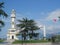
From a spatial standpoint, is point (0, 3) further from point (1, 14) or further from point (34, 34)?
point (34, 34)

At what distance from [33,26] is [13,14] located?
22.1 meters

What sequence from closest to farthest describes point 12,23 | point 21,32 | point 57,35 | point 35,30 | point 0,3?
point 0,3, point 57,35, point 21,32, point 35,30, point 12,23

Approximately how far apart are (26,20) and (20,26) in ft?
8.28

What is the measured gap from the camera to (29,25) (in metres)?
61.6

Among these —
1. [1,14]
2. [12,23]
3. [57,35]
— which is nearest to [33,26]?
[57,35]

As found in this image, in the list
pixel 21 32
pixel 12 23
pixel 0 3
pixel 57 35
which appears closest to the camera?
pixel 0 3

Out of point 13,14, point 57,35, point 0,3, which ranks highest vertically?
point 13,14

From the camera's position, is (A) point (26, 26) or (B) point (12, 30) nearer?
(A) point (26, 26)

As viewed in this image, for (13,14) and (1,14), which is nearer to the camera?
(1,14)

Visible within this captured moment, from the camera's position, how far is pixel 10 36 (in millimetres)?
82312

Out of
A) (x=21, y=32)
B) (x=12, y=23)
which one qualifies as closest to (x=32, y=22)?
(x=21, y=32)

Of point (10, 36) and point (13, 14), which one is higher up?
point (13, 14)

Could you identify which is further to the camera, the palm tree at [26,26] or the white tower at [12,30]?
the white tower at [12,30]

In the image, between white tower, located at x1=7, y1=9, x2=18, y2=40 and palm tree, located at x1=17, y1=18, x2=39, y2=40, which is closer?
palm tree, located at x1=17, y1=18, x2=39, y2=40
